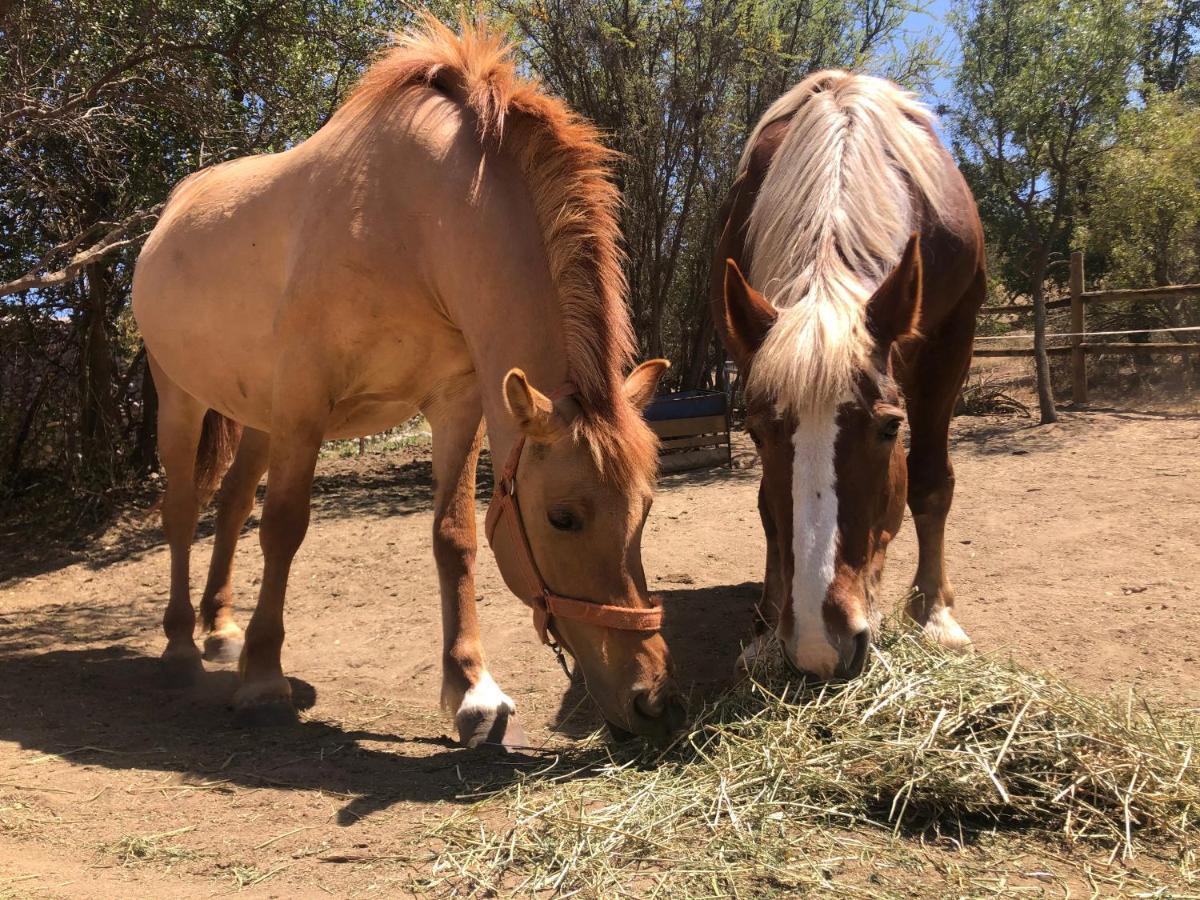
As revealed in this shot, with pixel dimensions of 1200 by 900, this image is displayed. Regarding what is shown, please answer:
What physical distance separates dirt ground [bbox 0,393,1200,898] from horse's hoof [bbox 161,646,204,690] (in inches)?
3.1

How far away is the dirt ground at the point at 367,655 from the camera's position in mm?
2264

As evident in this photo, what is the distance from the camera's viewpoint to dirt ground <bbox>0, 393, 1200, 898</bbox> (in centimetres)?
226

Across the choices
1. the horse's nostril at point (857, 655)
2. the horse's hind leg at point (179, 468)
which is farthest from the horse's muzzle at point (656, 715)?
the horse's hind leg at point (179, 468)

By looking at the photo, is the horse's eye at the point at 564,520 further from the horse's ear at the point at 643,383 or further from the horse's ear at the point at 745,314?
the horse's ear at the point at 745,314

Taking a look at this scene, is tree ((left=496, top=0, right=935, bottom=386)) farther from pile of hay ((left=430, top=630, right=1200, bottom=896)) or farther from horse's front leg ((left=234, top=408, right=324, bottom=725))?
pile of hay ((left=430, top=630, right=1200, bottom=896))

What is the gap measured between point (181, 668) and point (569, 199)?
2.88 m

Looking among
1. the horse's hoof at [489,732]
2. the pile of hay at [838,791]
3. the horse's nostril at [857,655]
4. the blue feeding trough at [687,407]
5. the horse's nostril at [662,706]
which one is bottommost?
the horse's hoof at [489,732]

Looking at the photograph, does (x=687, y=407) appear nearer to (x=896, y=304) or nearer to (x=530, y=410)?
(x=896, y=304)

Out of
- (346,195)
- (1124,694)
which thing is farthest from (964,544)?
(346,195)

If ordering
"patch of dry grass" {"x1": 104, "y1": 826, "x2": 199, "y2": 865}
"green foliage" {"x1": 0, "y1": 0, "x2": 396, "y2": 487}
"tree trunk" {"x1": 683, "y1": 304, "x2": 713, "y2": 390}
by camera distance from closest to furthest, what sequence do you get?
"patch of dry grass" {"x1": 104, "y1": 826, "x2": 199, "y2": 865} < "green foliage" {"x1": 0, "y1": 0, "x2": 396, "y2": 487} < "tree trunk" {"x1": 683, "y1": 304, "x2": 713, "y2": 390}

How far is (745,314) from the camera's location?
2729mm

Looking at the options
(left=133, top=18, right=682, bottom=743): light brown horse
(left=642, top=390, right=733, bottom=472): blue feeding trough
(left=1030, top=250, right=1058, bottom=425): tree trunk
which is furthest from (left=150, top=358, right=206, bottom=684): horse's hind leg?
(left=1030, top=250, right=1058, bottom=425): tree trunk

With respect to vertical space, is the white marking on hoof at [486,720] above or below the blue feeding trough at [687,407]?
below

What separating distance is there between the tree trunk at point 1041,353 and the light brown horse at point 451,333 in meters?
8.47
